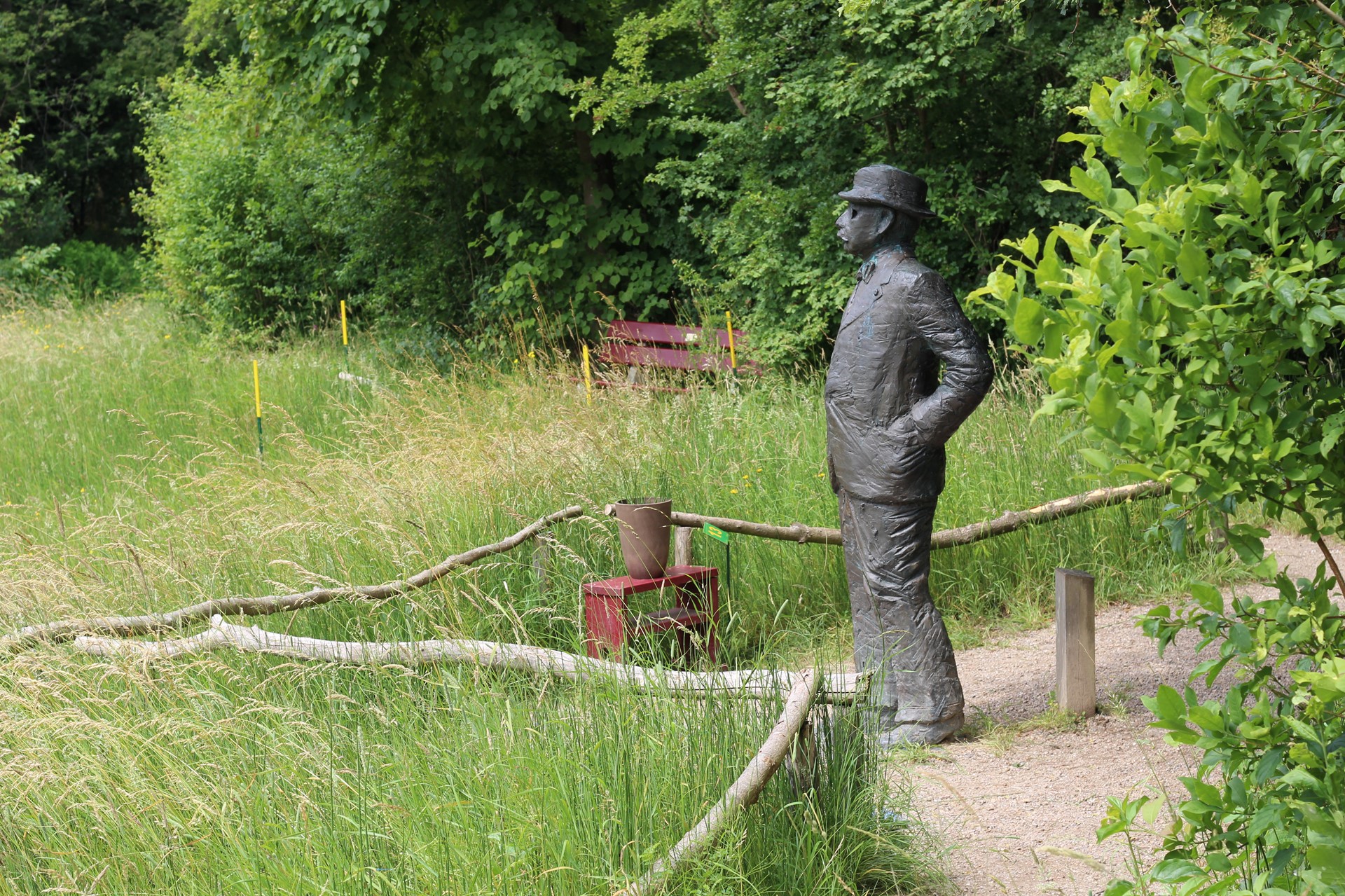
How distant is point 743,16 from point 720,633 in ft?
21.6

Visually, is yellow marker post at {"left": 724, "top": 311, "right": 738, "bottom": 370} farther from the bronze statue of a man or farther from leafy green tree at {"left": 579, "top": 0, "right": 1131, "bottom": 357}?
the bronze statue of a man

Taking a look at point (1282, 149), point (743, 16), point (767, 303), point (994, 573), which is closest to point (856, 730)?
point (1282, 149)

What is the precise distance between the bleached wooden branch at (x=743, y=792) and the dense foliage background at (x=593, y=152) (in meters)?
5.20

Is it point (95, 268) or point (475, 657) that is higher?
point (95, 268)

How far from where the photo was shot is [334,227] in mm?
15258

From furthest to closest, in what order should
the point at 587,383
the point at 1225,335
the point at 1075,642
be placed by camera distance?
the point at 587,383, the point at 1075,642, the point at 1225,335

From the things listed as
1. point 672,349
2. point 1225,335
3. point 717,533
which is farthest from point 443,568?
point 672,349

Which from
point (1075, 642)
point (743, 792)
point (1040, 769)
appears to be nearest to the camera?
point (743, 792)

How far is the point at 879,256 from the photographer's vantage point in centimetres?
464

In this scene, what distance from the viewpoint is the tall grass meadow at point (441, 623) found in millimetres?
3119

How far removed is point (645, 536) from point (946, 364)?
1546 mm

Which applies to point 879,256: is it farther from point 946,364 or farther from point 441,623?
point 441,623

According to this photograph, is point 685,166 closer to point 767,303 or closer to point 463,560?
point 767,303

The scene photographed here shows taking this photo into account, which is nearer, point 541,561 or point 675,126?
point 541,561
